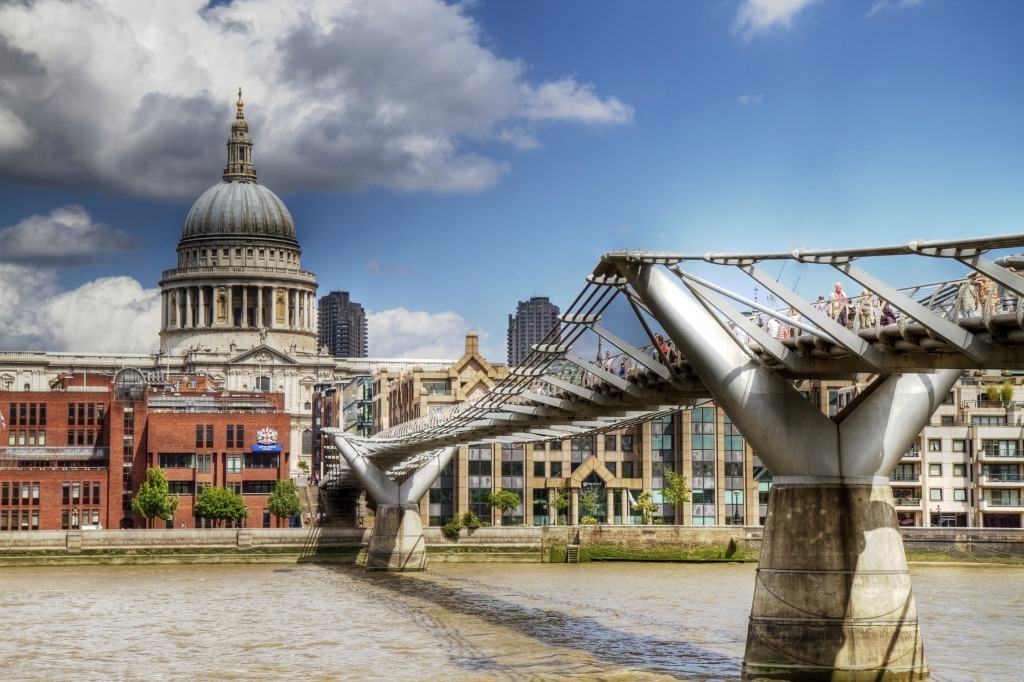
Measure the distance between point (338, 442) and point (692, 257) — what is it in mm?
54041

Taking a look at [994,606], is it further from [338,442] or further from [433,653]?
[338,442]

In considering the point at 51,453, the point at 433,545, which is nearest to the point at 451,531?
the point at 433,545

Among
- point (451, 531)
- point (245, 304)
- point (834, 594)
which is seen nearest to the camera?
point (834, 594)

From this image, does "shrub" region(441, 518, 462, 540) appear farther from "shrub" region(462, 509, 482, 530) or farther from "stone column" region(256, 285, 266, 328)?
"stone column" region(256, 285, 266, 328)

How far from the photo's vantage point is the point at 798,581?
33.3 meters

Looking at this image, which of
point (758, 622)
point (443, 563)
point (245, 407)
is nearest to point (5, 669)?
point (758, 622)

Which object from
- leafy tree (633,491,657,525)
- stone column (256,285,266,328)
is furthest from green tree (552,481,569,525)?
stone column (256,285,266,328)

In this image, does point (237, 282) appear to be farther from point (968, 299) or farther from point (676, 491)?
point (968, 299)

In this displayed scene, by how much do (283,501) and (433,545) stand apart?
19.9m

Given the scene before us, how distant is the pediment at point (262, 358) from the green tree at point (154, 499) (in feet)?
261

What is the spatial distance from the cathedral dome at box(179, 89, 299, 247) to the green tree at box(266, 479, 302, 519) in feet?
285

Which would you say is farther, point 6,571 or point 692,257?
point 6,571

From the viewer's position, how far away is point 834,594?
3294 cm

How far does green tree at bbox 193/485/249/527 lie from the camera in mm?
96375
